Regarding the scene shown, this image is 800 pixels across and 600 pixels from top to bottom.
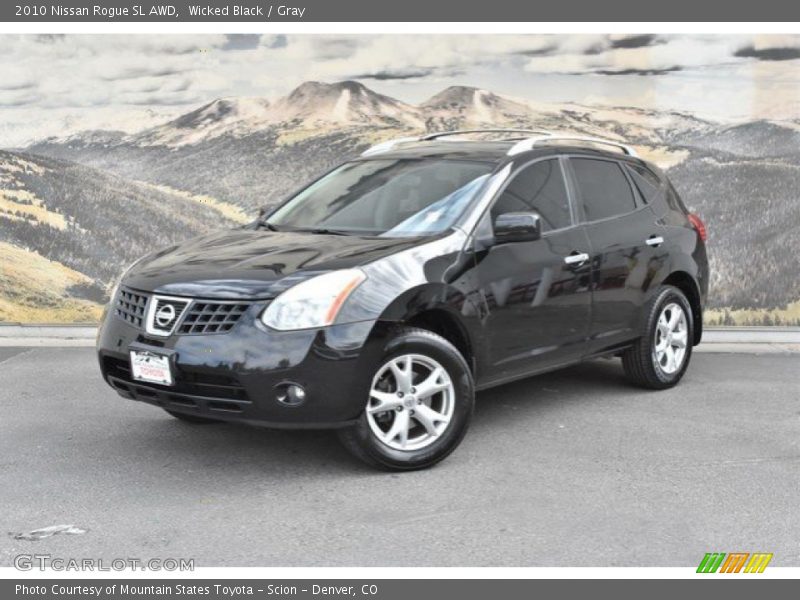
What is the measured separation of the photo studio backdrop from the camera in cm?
955

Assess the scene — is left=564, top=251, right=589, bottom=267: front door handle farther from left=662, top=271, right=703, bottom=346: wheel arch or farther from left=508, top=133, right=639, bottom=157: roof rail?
left=662, top=271, right=703, bottom=346: wheel arch

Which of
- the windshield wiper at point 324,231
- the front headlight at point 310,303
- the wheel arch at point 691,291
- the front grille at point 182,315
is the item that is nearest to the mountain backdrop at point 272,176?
the wheel arch at point 691,291

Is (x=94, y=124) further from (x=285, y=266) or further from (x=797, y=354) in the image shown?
(x=797, y=354)

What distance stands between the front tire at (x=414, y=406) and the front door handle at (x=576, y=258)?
1.15 metres

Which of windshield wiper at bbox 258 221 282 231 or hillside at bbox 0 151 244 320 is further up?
windshield wiper at bbox 258 221 282 231

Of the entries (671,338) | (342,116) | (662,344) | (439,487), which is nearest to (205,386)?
(439,487)

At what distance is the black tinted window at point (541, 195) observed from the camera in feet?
19.3

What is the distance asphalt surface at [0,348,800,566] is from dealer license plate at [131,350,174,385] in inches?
21.1

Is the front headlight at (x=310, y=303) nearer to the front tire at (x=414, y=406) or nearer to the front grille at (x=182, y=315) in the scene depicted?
the front grille at (x=182, y=315)

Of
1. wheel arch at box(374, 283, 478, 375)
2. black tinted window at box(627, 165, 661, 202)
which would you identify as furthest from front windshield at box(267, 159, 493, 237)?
black tinted window at box(627, 165, 661, 202)

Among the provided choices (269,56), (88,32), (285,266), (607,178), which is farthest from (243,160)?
(285,266)

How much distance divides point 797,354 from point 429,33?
14.7ft

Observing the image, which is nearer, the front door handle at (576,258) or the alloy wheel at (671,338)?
the front door handle at (576,258)

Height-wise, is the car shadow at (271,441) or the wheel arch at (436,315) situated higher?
the wheel arch at (436,315)
